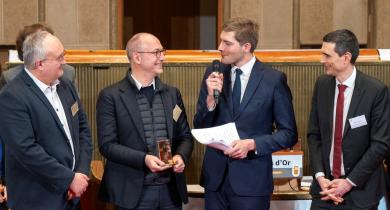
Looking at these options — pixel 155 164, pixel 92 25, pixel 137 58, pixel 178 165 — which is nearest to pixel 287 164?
pixel 178 165

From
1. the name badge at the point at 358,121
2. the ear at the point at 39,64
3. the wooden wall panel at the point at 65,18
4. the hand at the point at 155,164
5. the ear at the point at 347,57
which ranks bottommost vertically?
the hand at the point at 155,164

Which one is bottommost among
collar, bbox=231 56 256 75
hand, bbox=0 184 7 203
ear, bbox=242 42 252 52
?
hand, bbox=0 184 7 203

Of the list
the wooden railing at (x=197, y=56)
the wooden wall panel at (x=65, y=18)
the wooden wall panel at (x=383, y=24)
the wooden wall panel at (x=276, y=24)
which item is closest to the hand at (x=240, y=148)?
the wooden railing at (x=197, y=56)

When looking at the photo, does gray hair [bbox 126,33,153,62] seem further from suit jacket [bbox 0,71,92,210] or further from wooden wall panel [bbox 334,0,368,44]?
wooden wall panel [bbox 334,0,368,44]

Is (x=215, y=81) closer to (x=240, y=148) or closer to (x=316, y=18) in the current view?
(x=240, y=148)

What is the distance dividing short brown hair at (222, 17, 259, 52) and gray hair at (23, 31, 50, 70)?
0.94m

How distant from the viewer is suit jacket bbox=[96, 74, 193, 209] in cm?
334

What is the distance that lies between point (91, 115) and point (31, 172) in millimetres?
1249

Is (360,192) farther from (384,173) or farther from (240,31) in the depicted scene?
(240,31)

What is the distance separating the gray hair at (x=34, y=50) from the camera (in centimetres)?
304

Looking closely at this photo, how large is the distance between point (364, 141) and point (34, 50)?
1.65 metres

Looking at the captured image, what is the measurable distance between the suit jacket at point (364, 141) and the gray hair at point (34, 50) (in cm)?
142

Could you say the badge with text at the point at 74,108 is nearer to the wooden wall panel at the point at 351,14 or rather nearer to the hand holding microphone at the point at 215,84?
the hand holding microphone at the point at 215,84

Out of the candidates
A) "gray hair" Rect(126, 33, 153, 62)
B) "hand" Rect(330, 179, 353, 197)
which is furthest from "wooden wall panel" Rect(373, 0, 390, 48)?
"gray hair" Rect(126, 33, 153, 62)
